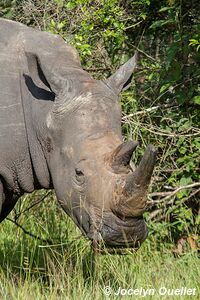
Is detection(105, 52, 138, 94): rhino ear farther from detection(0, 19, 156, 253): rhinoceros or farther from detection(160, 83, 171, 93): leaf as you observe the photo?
detection(160, 83, 171, 93): leaf

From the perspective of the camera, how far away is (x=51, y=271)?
282 inches

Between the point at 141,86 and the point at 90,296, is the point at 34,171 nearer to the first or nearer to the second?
the point at 90,296

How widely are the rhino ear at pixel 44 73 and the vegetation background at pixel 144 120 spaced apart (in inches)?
56.5

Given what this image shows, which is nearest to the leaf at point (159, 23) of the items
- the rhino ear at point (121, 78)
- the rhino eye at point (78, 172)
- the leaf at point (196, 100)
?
the leaf at point (196, 100)

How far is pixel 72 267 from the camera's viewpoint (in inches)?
278

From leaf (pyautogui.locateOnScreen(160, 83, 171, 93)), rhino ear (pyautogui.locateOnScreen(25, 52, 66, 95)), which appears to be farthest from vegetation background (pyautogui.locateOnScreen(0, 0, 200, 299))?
rhino ear (pyautogui.locateOnScreen(25, 52, 66, 95))

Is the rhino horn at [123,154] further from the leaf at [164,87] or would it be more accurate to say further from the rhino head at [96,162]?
the leaf at [164,87]

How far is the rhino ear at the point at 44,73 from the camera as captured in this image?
6.59 m

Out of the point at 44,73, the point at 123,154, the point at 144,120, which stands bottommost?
the point at 144,120

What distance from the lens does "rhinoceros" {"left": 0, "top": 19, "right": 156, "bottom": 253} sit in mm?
6141

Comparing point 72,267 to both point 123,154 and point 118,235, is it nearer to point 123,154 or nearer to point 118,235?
point 118,235

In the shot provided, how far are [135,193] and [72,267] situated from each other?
4.35 feet

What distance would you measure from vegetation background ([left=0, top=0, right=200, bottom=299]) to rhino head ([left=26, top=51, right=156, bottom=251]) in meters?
1.00

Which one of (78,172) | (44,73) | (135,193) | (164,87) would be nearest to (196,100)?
(164,87)
